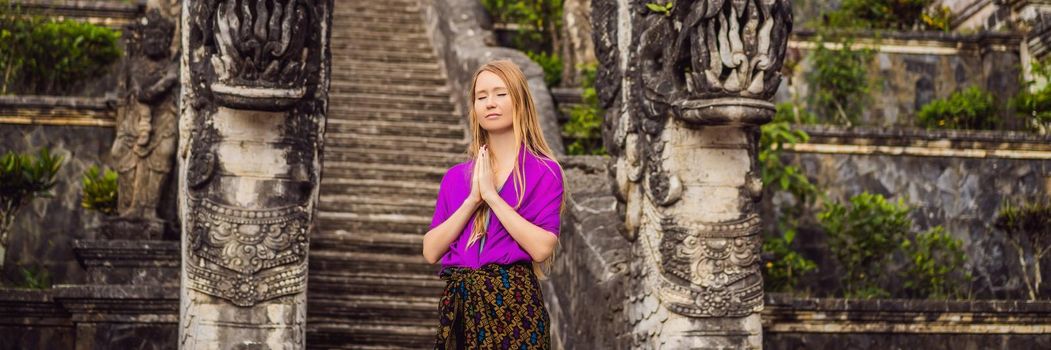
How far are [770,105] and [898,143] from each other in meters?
5.97

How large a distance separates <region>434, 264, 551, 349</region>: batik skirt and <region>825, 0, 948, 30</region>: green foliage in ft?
40.3

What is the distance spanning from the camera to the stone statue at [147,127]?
1152cm

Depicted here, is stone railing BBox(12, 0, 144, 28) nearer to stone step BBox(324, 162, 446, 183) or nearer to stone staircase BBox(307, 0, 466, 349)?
stone staircase BBox(307, 0, 466, 349)

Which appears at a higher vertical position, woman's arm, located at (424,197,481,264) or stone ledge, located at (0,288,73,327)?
woman's arm, located at (424,197,481,264)

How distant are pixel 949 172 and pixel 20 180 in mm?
7247

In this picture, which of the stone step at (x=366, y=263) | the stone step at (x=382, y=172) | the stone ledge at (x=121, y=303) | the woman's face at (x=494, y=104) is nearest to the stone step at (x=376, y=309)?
the stone step at (x=366, y=263)

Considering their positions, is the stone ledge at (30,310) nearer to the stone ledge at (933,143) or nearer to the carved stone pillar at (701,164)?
the carved stone pillar at (701,164)

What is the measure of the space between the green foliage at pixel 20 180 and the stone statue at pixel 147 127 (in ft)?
2.42

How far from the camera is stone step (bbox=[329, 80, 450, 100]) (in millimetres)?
14492

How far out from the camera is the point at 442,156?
1316 cm

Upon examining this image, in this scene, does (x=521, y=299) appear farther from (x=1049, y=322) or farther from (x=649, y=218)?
(x=1049, y=322)

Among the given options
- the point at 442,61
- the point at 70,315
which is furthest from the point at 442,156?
the point at 70,315

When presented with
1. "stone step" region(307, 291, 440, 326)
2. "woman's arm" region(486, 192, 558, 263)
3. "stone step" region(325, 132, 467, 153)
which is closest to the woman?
"woman's arm" region(486, 192, 558, 263)

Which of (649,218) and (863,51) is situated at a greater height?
(863,51)
